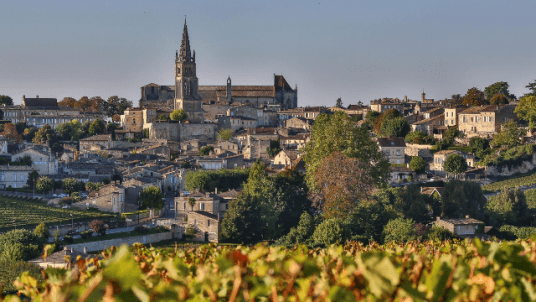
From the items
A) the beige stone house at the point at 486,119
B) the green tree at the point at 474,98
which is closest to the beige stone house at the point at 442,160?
the beige stone house at the point at 486,119

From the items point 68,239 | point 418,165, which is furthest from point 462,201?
point 68,239

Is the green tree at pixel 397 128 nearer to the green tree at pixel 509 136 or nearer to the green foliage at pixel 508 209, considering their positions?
the green tree at pixel 509 136

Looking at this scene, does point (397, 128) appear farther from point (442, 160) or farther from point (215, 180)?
point (215, 180)

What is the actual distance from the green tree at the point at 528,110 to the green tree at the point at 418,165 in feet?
39.0

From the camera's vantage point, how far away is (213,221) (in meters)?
35.7

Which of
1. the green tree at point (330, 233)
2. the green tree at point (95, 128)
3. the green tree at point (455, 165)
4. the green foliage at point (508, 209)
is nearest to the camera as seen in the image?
the green tree at point (330, 233)

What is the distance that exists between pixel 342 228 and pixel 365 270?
25.8 m

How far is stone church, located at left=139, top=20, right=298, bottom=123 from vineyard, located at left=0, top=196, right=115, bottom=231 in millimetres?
36337

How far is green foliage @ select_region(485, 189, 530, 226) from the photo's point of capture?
38438 mm

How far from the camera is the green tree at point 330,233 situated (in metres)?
30.9

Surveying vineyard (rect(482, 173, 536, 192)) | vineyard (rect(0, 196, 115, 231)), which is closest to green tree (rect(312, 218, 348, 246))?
vineyard (rect(0, 196, 115, 231))

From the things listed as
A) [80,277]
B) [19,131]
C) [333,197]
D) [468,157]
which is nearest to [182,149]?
[19,131]

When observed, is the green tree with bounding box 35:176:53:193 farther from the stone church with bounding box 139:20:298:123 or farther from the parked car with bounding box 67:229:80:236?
the stone church with bounding box 139:20:298:123

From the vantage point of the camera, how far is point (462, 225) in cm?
3456
